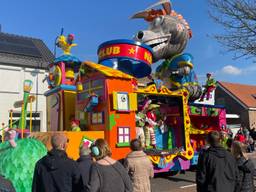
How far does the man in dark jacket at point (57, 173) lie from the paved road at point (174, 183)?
5.34 meters

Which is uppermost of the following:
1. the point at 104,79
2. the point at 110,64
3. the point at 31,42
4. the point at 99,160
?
Result: the point at 31,42

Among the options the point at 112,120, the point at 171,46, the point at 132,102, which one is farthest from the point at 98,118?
the point at 171,46


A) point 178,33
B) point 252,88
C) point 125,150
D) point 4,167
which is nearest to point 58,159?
point 4,167

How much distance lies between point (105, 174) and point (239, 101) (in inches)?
1298

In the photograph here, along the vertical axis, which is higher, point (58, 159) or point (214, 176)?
point (58, 159)

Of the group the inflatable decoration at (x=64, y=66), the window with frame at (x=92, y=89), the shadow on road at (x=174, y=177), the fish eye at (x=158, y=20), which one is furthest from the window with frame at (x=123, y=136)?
the fish eye at (x=158, y=20)

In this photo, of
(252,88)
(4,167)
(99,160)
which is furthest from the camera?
(252,88)

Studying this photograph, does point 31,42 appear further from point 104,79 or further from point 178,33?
point 104,79

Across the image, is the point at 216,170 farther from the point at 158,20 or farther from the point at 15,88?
the point at 15,88

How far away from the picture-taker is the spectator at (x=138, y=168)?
4.48 meters

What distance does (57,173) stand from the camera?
3529 millimetres

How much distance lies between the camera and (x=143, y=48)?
11.0 meters

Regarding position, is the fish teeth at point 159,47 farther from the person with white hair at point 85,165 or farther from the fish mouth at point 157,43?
the person with white hair at point 85,165

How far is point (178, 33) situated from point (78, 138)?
6.33 m
